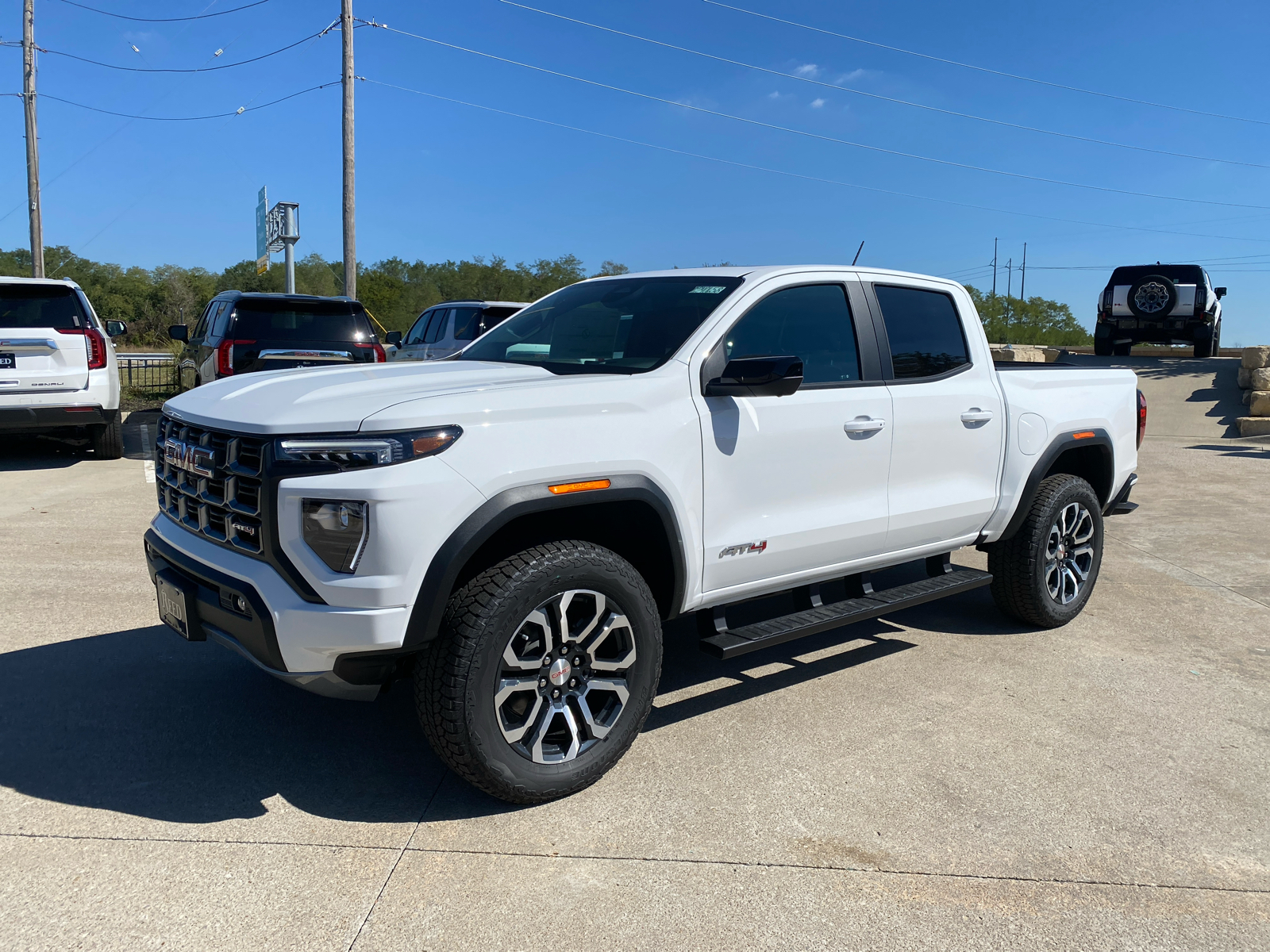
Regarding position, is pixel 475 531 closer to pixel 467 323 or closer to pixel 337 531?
pixel 337 531

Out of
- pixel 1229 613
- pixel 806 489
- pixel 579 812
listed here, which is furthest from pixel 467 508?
pixel 1229 613

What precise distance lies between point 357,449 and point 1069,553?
416cm

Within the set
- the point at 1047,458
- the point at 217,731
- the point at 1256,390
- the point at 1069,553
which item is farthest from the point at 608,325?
the point at 1256,390

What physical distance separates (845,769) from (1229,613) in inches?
140

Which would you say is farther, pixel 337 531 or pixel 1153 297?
pixel 1153 297

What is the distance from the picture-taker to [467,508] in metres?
3.03

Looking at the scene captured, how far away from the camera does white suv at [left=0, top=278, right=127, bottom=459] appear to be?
9.45m

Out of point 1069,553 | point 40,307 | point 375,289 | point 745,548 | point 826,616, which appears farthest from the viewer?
point 375,289

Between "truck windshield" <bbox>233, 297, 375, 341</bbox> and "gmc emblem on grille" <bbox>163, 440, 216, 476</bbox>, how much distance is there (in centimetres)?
692

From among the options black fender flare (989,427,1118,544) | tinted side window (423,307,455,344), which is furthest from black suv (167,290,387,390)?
black fender flare (989,427,1118,544)

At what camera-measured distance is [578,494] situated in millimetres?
3266

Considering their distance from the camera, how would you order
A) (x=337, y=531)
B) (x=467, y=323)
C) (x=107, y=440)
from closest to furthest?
1. (x=337, y=531)
2. (x=107, y=440)
3. (x=467, y=323)

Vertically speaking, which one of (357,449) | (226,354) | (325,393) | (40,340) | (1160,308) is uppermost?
(1160,308)

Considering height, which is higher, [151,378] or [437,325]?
[437,325]
